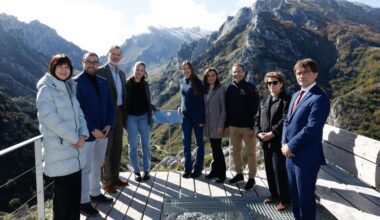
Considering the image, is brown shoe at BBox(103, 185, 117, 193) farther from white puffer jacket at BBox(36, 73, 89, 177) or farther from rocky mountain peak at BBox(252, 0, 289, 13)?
rocky mountain peak at BBox(252, 0, 289, 13)

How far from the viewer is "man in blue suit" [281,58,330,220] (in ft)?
12.1

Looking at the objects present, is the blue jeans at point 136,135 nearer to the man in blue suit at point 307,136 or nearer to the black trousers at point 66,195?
the black trousers at point 66,195

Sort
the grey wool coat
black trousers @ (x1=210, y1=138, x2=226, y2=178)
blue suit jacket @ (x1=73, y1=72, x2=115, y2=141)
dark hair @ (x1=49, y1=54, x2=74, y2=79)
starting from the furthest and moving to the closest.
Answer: black trousers @ (x1=210, y1=138, x2=226, y2=178) → the grey wool coat → blue suit jacket @ (x1=73, y1=72, x2=115, y2=141) → dark hair @ (x1=49, y1=54, x2=74, y2=79)

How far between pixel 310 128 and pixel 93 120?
292 cm

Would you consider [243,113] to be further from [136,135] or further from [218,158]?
[136,135]

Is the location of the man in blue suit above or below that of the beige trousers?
above

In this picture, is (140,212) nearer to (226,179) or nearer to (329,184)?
(226,179)

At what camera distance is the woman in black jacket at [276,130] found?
482 centimetres

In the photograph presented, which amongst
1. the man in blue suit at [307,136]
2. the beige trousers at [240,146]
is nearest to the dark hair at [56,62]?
the man in blue suit at [307,136]

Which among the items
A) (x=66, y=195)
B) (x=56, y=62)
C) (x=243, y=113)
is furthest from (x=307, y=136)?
(x=56, y=62)

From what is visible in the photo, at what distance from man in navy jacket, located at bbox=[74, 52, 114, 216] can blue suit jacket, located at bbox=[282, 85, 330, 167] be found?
2.68 metres

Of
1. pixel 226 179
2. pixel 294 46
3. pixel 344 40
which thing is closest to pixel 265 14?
pixel 294 46

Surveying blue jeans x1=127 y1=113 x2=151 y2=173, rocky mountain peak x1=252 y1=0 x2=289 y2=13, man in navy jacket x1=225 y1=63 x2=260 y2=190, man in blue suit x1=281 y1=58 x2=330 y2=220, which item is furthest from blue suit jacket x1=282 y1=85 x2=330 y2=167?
rocky mountain peak x1=252 y1=0 x2=289 y2=13

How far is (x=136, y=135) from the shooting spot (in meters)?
6.26
